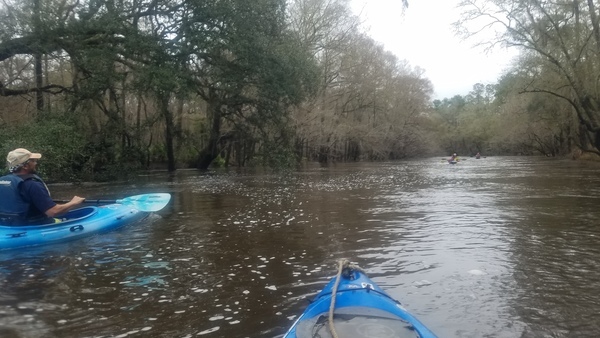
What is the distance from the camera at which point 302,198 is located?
13086mm

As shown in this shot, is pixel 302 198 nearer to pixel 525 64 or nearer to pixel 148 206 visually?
pixel 148 206

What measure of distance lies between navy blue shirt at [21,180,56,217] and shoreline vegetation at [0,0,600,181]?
827 cm

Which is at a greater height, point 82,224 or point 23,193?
point 23,193

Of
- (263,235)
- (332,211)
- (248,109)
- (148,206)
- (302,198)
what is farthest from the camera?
(248,109)

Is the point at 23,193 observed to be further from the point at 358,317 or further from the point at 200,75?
the point at 200,75

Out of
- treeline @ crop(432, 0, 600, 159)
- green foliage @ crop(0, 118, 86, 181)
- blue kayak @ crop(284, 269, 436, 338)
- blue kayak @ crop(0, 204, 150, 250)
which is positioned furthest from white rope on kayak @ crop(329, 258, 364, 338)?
treeline @ crop(432, 0, 600, 159)

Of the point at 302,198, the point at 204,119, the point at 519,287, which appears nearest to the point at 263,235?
the point at 519,287

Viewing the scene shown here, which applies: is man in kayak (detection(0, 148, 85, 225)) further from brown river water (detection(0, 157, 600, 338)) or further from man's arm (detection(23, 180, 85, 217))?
brown river water (detection(0, 157, 600, 338))

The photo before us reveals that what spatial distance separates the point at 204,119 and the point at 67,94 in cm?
1462

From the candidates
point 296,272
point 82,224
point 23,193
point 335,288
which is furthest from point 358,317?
point 82,224

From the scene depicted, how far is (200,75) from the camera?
1730 centimetres

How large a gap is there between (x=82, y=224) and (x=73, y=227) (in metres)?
0.24

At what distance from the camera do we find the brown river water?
4.04 m

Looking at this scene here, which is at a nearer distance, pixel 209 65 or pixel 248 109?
pixel 209 65
